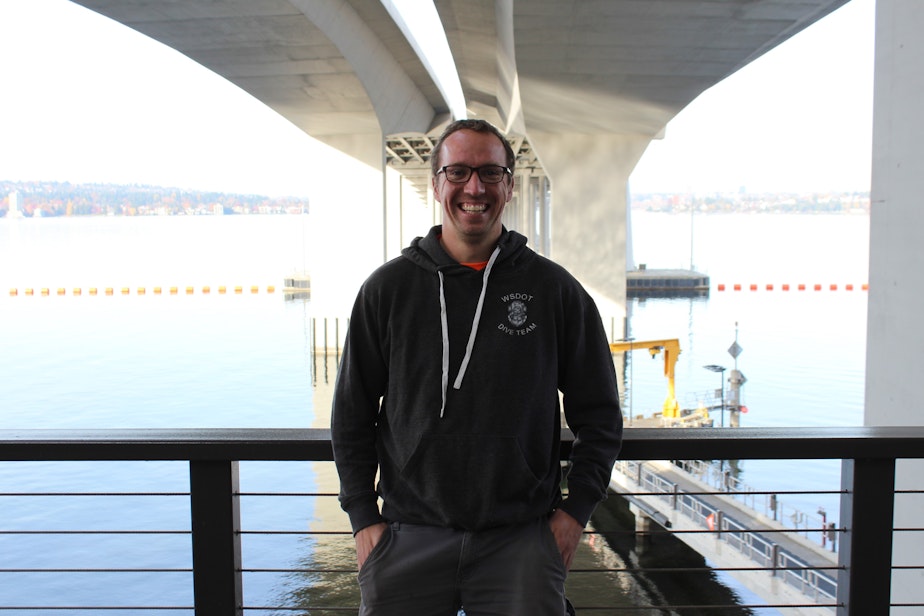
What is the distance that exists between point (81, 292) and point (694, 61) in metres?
59.2

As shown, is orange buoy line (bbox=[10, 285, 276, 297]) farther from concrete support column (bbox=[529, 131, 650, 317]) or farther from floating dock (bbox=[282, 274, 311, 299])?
concrete support column (bbox=[529, 131, 650, 317])

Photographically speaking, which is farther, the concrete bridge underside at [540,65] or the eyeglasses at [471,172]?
the concrete bridge underside at [540,65]

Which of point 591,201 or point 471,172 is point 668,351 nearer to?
point 591,201

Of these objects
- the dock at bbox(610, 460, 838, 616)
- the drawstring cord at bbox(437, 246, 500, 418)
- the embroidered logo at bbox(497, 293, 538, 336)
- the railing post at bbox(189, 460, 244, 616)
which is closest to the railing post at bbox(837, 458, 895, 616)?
the embroidered logo at bbox(497, 293, 538, 336)

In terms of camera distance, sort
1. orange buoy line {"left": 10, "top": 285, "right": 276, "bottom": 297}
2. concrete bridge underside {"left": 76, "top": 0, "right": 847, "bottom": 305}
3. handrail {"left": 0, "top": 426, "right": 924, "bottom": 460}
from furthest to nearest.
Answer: orange buoy line {"left": 10, "top": 285, "right": 276, "bottom": 297} → concrete bridge underside {"left": 76, "top": 0, "right": 847, "bottom": 305} → handrail {"left": 0, "top": 426, "right": 924, "bottom": 460}

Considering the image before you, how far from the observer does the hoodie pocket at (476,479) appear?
2137 millimetres

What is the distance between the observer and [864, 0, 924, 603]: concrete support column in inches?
144

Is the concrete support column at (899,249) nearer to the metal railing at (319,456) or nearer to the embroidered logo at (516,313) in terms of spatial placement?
the metal railing at (319,456)

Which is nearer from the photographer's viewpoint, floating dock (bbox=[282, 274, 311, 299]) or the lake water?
the lake water

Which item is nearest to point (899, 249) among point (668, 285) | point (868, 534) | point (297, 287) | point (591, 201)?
point (868, 534)

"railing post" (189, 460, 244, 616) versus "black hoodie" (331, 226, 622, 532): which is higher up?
"black hoodie" (331, 226, 622, 532)

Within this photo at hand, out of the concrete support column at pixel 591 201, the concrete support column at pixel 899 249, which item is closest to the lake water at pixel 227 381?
the concrete support column at pixel 591 201

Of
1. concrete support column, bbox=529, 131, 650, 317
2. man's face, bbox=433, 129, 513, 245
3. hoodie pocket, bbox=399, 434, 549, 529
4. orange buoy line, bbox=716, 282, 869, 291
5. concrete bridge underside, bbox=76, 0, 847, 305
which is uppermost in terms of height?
concrete bridge underside, bbox=76, 0, 847, 305

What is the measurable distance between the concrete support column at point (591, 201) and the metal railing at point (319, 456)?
71.3 feet
